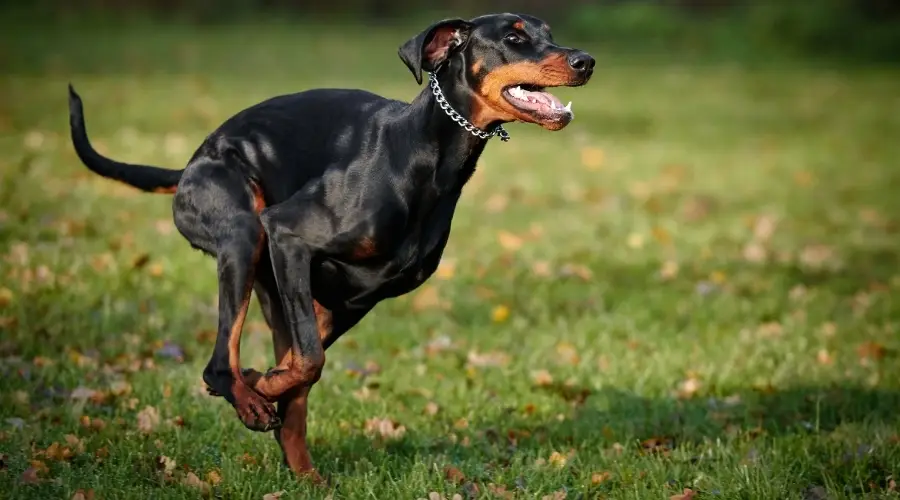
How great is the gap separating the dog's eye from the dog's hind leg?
1212 mm

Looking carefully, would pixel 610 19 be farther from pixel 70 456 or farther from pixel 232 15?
pixel 70 456

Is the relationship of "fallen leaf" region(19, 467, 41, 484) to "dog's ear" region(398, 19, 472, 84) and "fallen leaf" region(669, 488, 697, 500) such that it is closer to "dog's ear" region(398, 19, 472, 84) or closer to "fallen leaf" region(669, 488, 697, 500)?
"dog's ear" region(398, 19, 472, 84)

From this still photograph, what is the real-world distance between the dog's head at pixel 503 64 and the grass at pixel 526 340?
1.51 m

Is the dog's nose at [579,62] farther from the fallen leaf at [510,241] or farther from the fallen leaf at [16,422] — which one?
the fallen leaf at [510,241]

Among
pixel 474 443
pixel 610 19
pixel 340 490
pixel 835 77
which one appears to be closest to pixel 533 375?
pixel 474 443

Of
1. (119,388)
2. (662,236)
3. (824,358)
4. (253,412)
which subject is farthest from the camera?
(662,236)

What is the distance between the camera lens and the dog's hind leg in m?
4.86

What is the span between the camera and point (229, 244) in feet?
16.5

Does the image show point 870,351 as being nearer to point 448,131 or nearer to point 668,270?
point 668,270

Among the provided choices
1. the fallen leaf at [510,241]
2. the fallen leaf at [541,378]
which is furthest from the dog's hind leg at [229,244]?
the fallen leaf at [510,241]

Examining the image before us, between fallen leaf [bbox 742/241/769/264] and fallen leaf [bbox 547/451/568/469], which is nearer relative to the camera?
fallen leaf [bbox 547/451/568/469]

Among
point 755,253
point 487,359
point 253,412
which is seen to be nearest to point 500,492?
point 253,412

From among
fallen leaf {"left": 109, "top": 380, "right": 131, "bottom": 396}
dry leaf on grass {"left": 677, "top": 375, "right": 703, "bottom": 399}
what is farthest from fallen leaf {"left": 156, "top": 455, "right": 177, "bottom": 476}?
dry leaf on grass {"left": 677, "top": 375, "right": 703, "bottom": 399}

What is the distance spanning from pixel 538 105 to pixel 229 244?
4.43 feet
